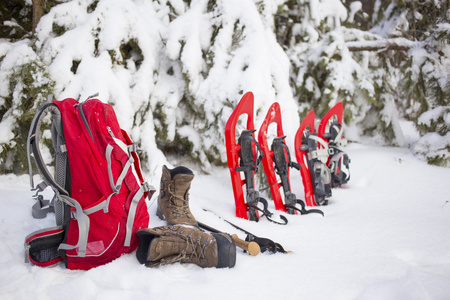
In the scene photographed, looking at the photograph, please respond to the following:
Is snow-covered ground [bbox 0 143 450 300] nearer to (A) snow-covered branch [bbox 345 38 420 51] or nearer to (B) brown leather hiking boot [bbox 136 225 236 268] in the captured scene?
(B) brown leather hiking boot [bbox 136 225 236 268]

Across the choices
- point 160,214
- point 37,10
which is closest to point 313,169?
point 160,214

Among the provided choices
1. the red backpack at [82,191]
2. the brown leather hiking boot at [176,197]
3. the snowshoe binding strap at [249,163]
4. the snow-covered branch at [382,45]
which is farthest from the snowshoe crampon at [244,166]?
the snow-covered branch at [382,45]

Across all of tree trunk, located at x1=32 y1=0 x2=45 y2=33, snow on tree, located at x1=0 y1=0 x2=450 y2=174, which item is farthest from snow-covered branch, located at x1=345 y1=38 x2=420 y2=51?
tree trunk, located at x1=32 y1=0 x2=45 y2=33

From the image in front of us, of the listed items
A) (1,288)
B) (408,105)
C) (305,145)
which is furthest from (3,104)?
(408,105)

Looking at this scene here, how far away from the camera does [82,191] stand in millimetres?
1329

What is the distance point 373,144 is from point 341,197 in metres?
2.22

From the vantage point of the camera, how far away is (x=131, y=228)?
1397 mm

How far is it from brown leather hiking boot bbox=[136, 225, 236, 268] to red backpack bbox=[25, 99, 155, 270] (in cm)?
12

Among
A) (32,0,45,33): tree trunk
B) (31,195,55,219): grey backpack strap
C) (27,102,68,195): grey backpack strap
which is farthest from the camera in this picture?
(32,0,45,33): tree trunk

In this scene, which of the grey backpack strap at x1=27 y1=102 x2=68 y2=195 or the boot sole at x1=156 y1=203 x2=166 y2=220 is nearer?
the grey backpack strap at x1=27 y1=102 x2=68 y2=195

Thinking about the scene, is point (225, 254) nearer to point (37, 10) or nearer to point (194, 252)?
point (194, 252)

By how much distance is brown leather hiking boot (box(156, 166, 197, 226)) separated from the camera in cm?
175

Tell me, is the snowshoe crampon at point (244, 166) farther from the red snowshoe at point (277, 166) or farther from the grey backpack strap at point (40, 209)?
the grey backpack strap at point (40, 209)

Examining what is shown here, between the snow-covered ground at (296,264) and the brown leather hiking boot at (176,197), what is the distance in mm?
137
